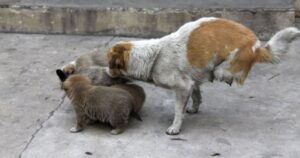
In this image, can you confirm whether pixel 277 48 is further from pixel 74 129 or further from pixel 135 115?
pixel 74 129

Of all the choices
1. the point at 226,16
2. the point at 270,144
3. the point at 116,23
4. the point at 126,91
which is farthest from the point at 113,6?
the point at 270,144

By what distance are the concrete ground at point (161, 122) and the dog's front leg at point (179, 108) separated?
69 mm

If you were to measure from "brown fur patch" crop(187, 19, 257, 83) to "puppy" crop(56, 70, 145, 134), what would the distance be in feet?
2.06

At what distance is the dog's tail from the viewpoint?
4.60 meters

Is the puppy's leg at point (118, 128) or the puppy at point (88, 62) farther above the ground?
→ the puppy at point (88, 62)

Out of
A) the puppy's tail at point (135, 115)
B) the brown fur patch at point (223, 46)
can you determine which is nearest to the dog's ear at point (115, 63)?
the puppy's tail at point (135, 115)

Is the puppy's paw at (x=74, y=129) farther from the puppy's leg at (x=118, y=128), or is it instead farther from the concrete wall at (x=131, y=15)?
the concrete wall at (x=131, y=15)

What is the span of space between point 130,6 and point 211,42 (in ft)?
8.44

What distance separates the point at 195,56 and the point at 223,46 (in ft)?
0.78

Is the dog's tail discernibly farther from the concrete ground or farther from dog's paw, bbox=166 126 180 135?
dog's paw, bbox=166 126 180 135

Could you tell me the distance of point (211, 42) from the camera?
15.0 feet

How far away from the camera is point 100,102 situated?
4.62 meters

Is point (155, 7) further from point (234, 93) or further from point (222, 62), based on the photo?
point (222, 62)

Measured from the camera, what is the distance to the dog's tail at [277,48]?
4602 millimetres
